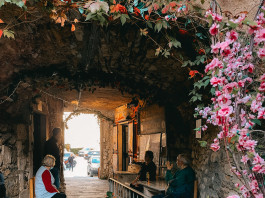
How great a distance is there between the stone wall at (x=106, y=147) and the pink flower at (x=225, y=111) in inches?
412

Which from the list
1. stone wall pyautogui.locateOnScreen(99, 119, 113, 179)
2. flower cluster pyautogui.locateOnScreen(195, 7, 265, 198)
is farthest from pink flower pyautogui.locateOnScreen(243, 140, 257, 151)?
stone wall pyautogui.locateOnScreen(99, 119, 113, 179)

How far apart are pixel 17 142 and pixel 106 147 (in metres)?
7.82

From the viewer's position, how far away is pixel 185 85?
468 centimetres

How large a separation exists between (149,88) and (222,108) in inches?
141

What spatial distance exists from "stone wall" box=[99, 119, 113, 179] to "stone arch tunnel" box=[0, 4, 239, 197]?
556 cm

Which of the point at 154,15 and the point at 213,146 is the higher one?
the point at 154,15

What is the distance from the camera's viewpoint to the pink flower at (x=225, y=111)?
2112mm

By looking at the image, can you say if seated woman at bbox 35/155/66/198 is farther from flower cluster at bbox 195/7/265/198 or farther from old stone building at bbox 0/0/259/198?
flower cluster at bbox 195/7/265/198

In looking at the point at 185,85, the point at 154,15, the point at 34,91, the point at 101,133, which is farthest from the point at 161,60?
the point at 101,133

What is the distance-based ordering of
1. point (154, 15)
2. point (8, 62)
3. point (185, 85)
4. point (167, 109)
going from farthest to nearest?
point (167, 109)
point (185, 85)
point (8, 62)
point (154, 15)

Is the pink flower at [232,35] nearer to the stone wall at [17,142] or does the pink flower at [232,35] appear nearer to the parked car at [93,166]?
the stone wall at [17,142]

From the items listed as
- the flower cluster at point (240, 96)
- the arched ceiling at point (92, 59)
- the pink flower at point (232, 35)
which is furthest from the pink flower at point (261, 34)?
the arched ceiling at point (92, 59)

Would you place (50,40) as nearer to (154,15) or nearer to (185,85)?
(154,15)

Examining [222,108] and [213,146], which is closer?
[222,108]
